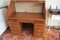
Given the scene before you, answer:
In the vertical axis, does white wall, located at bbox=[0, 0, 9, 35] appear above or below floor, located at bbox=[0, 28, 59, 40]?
above

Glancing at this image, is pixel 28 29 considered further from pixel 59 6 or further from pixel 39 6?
pixel 59 6

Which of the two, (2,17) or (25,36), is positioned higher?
(2,17)

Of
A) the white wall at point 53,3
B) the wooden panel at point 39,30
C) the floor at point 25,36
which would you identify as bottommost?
the floor at point 25,36

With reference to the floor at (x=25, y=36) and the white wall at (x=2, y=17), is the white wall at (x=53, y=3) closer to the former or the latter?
the floor at (x=25, y=36)

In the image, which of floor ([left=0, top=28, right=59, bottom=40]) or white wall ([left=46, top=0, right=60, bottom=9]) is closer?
floor ([left=0, top=28, right=59, bottom=40])

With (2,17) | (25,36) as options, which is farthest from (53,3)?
(2,17)

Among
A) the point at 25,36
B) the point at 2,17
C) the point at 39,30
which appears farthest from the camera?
the point at 2,17

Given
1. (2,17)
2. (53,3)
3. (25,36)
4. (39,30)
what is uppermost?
(53,3)

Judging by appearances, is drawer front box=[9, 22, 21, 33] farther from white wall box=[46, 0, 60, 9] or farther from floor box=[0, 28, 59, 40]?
white wall box=[46, 0, 60, 9]

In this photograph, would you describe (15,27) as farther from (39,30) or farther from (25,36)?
(39,30)

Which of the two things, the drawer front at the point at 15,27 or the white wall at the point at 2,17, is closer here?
the drawer front at the point at 15,27

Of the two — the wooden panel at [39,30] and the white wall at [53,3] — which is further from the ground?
the white wall at [53,3]

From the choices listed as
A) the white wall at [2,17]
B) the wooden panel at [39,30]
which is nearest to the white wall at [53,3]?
the wooden panel at [39,30]

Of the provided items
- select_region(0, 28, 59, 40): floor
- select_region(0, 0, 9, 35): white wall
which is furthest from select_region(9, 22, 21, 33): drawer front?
select_region(0, 0, 9, 35): white wall
